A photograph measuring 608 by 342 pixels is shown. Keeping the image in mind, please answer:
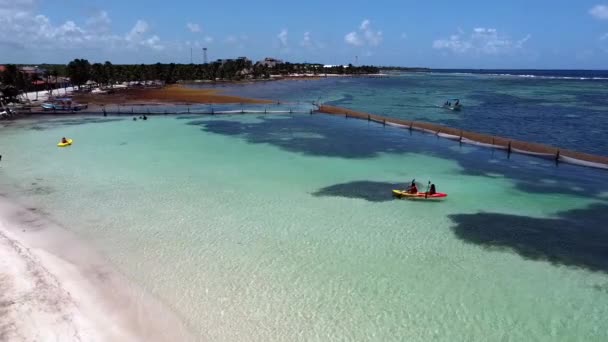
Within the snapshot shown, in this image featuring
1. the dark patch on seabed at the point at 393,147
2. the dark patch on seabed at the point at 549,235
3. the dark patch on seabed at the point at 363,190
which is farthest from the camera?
the dark patch on seabed at the point at 393,147

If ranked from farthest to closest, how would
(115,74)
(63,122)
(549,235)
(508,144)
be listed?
(115,74)
(63,122)
(508,144)
(549,235)

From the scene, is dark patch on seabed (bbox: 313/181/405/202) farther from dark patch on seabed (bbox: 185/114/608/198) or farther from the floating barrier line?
the floating barrier line

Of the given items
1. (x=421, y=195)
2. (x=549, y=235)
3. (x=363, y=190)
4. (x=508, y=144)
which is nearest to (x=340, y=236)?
(x=421, y=195)

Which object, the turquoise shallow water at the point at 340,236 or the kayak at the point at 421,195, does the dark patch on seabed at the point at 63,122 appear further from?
the kayak at the point at 421,195

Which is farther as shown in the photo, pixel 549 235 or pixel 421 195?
pixel 421 195

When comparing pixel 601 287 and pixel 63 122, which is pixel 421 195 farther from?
pixel 63 122

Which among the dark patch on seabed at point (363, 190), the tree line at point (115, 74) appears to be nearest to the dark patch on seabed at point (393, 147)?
the dark patch on seabed at point (363, 190)
